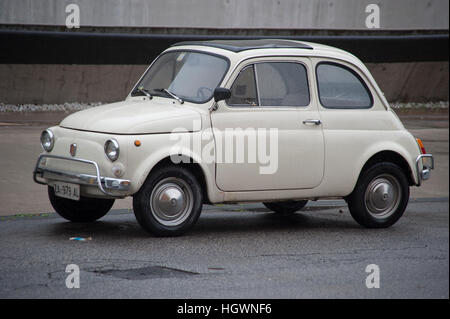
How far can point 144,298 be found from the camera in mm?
6258

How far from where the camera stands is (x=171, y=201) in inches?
334

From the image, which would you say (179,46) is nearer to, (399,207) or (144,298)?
Result: (399,207)

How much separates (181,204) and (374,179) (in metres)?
2.14

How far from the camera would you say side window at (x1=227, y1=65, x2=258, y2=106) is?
8945 mm

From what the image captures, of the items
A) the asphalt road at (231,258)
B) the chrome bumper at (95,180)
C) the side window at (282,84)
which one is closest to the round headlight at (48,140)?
the chrome bumper at (95,180)

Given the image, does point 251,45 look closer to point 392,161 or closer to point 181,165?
point 181,165

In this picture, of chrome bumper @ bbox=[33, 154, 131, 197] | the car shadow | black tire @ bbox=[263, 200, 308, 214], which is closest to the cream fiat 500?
chrome bumper @ bbox=[33, 154, 131, 197]

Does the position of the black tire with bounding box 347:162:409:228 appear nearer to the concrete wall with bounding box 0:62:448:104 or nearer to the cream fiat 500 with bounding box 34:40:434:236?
the cream fiat 500 with bounding box 34:40:434:236

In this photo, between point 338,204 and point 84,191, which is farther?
point 338,204

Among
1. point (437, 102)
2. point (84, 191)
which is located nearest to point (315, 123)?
point (84, 191)

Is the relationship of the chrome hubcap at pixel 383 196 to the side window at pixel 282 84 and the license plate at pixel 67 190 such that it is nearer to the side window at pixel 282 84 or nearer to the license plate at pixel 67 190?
the side window at pixel 282 84

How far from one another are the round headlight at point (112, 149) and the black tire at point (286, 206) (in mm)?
2698

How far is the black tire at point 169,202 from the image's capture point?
27.4 ft

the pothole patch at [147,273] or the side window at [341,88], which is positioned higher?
the side window at [341,88]
